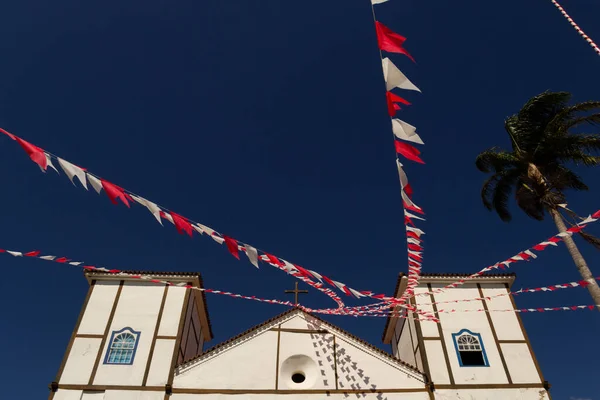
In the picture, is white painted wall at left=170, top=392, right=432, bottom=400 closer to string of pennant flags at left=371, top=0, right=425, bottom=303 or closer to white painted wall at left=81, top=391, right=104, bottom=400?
white painted wall at left=81, top=391, right=104, bottom=400

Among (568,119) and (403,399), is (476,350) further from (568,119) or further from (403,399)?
(568,119)

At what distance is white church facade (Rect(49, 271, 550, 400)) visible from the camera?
15156mm

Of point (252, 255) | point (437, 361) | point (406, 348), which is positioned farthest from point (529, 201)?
point (252, 255)

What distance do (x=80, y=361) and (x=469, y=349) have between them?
15.2m

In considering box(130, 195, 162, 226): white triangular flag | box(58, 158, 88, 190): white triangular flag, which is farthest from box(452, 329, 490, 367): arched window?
box(58, 158, 88, 190): white triangular flag

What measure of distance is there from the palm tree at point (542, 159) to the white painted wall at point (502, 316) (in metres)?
3.28

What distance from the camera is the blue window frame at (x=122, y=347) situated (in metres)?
15.6

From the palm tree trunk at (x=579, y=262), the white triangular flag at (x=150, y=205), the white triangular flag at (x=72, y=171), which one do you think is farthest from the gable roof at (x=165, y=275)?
the palm tree trunk at (x=579, y=262)

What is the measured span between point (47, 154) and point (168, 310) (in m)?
11.2

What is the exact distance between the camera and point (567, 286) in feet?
40.3

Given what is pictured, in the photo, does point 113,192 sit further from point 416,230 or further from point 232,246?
point 416,230

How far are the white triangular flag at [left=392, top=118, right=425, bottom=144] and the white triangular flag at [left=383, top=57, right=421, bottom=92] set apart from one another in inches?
35.0

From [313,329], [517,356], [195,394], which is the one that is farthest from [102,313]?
[517,356]

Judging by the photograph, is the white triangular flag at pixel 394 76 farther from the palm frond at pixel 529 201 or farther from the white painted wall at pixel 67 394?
the white painted wall at pixel 67 394
